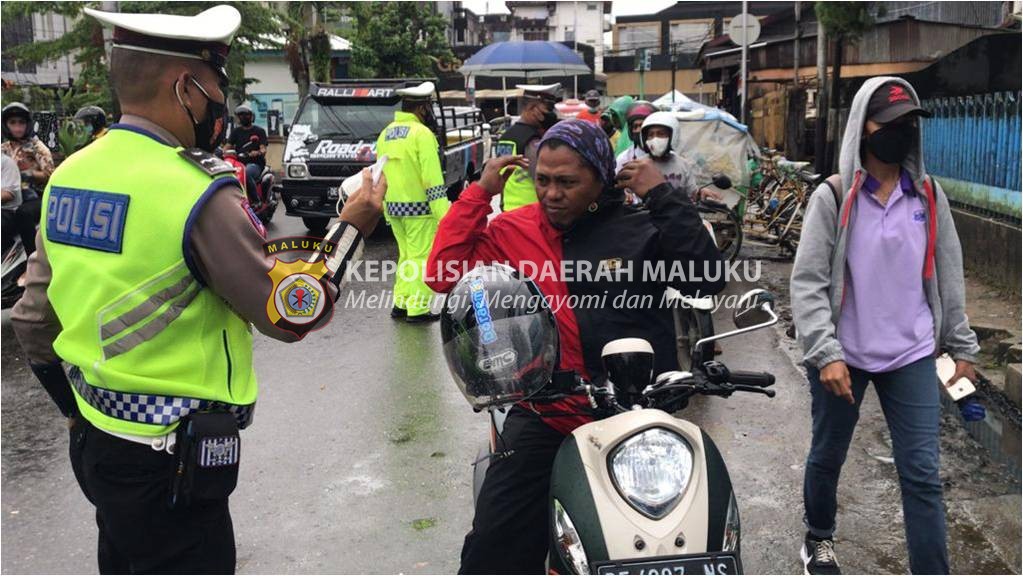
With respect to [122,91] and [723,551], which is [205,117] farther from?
[723,551]

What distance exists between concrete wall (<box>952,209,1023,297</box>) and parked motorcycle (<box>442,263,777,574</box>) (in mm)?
6706

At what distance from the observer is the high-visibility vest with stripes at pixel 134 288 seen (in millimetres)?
2426

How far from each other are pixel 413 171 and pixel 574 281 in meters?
5.84

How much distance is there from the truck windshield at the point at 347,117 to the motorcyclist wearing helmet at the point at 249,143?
67cm

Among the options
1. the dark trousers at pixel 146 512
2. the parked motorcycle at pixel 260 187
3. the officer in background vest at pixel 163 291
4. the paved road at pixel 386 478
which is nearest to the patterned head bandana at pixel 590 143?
the officer in background vest at pixel 163 291

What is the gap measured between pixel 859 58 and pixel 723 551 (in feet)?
58.9

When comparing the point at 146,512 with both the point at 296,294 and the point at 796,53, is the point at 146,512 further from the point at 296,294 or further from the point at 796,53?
the point at 796,53

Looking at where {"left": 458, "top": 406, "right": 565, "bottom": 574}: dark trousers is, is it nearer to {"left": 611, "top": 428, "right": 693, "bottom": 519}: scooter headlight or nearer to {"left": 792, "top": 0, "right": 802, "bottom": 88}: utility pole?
{"left": 611, "top": 428, "right": 693, "bottom": 519}: scooter headlight

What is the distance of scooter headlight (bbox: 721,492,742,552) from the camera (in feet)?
7.67

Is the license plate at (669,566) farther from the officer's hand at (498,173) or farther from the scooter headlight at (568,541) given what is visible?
the officer's hand at (498,173)

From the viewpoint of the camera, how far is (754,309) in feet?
9.41

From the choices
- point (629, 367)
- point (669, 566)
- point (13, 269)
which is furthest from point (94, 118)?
point (669, 566)

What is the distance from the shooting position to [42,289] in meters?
2.79

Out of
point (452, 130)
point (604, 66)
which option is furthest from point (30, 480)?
point (604, 66)
